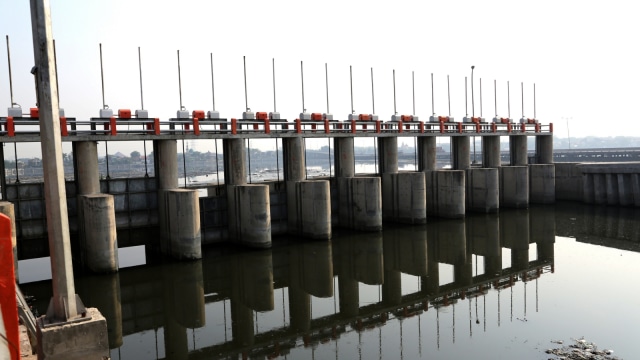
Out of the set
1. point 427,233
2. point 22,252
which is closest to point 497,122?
point 427,233

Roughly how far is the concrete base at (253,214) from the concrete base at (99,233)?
24.8ft

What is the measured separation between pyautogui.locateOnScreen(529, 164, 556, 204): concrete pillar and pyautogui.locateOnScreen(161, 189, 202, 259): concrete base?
33771mm

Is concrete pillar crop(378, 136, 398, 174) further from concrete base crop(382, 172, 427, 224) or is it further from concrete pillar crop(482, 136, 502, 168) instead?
concrete pillar crop(482, 136, 502, 168)

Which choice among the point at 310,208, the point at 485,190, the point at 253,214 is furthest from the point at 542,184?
the point at 253,214

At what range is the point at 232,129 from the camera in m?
30.2

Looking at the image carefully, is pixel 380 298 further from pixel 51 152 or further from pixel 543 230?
pixel 543 230

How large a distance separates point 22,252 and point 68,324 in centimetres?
1885

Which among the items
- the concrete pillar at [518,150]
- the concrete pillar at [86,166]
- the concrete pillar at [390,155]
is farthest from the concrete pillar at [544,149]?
the concrete pillar at [86,166]

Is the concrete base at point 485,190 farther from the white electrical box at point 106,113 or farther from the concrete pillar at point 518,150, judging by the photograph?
the white electrical box at point 106,113

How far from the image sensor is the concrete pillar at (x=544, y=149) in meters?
51.0

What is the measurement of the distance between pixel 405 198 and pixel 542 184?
1785cm

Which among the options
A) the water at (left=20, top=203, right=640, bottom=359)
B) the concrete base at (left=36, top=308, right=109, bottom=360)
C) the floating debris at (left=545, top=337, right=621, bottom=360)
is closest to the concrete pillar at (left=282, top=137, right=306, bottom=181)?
the water at (left=20, top=203, right=640, bottom=359)

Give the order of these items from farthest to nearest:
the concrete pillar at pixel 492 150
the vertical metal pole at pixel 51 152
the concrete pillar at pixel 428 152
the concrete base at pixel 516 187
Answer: the concrete pillar at pixel 492 150 < the concrete base at pixel 516 187 < the concrete pillar at pixel 428 152 < the vertical metal pole at pixel 51 152

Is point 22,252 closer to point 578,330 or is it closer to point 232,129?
point 232,129
